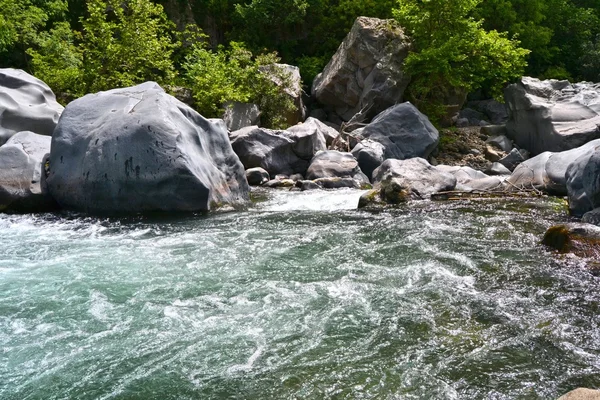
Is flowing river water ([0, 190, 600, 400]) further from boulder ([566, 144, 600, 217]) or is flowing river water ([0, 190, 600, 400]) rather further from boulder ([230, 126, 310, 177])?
boulder ([230, 126, 310, 177])

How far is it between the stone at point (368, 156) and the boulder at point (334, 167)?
2.21ft

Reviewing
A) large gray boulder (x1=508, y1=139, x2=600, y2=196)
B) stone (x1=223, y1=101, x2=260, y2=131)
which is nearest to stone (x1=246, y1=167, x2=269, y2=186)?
stone (x1=223, y1=101, x2=260, y2=131)

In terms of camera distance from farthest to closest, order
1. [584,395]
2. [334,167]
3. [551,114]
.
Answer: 1. [551,114]
2. [334,167]
3. [584,395]

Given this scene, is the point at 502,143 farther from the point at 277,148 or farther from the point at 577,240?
the point at 577,240

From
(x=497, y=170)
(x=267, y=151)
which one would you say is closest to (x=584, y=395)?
(x=267, y=151)

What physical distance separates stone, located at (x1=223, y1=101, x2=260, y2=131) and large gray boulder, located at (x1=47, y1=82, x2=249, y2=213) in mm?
5781

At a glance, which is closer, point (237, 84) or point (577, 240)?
point (577, 240)

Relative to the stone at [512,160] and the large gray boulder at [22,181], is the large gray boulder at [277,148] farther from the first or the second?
the stone at [512,160]

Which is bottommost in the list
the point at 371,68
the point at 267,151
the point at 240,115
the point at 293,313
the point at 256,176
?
the point at 256,176

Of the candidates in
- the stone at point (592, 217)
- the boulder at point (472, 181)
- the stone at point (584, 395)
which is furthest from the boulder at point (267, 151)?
the stone at point (584, 395)

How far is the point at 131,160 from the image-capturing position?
423 inches

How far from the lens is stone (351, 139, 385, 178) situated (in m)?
16.4

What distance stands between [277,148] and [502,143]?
10.1 meters

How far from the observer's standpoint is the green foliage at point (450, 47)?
1969 cm
